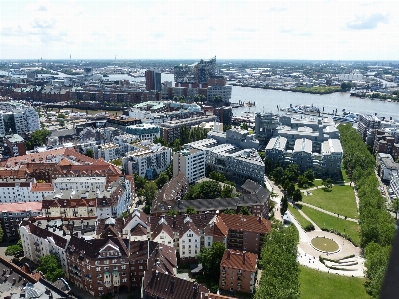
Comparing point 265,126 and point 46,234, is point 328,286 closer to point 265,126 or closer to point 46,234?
point 46,234

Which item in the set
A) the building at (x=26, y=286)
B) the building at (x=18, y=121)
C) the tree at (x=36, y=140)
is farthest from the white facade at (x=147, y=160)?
the building at (x=18, y=121)

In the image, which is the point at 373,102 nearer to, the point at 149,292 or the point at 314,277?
the point at 314,277

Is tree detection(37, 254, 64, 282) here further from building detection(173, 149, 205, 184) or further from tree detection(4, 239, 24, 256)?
building detection(173, 149, 205, 184)

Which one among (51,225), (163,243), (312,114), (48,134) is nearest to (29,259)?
(51,225)

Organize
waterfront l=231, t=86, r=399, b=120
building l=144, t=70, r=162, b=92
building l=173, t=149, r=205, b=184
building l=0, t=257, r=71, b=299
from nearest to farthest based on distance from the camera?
building l=0, t=257, r=71, b=299 < building l=173, t=149, r=205, b=184 < waterfront l=231, t=86, r=399, b=120 < building l=144, t=70, r=162, b=92

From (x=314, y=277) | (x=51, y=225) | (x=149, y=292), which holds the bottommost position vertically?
(x=314, y=277)

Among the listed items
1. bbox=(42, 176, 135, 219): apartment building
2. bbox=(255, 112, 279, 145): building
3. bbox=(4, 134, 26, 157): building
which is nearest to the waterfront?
bbox=(255, 112, 279, 145): building

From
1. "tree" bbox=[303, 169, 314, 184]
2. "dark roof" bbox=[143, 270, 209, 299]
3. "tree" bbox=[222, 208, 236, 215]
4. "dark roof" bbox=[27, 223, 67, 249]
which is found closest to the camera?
"dark roof" bbox=[143, 270, 209, 299]
